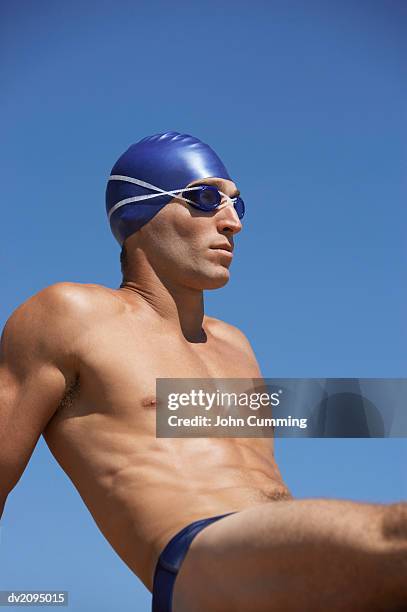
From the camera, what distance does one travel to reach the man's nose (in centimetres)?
346

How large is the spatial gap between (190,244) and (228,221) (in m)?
0.18

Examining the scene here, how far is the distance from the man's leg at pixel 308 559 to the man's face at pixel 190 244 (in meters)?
1.45

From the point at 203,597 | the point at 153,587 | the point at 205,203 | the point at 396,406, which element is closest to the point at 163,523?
the point at 153,587

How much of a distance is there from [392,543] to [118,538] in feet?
3.93

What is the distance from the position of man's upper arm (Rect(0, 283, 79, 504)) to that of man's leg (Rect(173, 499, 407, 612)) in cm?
93

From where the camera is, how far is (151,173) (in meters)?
3.56

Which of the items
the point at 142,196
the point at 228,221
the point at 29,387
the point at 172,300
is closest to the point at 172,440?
the point at 29,387

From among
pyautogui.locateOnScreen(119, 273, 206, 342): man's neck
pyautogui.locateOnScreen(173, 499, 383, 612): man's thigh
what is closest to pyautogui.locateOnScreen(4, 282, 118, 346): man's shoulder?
pyautogui.locateOnScreen(119, 273, 206, 342): man's neck

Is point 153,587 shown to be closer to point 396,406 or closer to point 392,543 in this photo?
point 392,543

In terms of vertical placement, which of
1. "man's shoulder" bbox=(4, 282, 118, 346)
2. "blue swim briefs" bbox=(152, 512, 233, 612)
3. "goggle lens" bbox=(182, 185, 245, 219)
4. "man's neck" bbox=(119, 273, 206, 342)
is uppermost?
"goggle lens" bbox=(182, 185, 245, 219)

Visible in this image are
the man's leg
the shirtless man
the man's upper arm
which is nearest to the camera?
the man's leg

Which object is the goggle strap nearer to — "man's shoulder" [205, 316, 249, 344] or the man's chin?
the man's chin

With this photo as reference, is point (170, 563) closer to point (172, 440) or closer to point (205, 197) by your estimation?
point (172, 440)

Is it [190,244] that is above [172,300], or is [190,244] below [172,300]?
above
